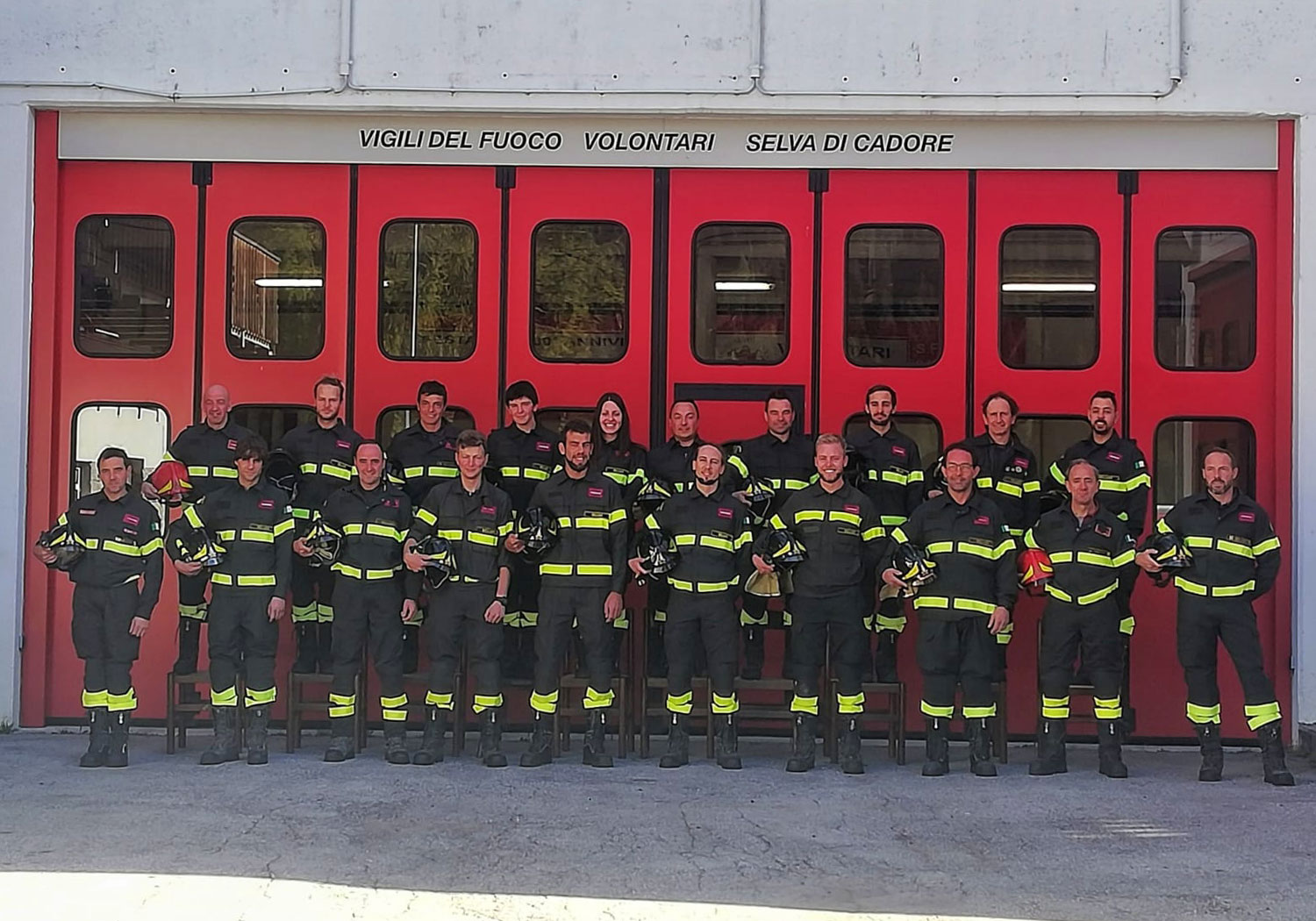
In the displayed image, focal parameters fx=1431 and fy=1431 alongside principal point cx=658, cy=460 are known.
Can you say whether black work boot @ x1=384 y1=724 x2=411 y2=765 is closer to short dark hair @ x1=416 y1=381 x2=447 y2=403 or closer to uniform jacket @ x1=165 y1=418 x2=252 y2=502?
uniform jacket @ x1=165 y1=418 x2=252 y2=502

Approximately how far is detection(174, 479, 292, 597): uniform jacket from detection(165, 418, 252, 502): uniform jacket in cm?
47

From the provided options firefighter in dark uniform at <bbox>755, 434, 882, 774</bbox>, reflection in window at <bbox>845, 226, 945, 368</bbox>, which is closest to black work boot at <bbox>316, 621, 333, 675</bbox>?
firefighter in dark uniform at <bbox>755, 434, 882, 774</bbox>

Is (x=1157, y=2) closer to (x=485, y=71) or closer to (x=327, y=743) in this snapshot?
(x=485, y=71)

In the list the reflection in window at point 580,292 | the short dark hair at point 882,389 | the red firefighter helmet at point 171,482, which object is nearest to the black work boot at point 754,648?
the short dark hair at point 882,389

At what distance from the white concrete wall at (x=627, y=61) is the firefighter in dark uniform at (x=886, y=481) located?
7.11ft

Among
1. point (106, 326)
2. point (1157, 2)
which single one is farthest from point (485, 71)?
point (1157, 2)

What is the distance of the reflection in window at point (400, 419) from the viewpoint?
9.66m

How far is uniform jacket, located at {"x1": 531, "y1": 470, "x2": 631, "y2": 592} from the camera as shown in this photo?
8531 millimetres

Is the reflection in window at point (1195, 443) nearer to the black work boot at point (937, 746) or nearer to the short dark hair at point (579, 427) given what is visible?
the black work boot at point (937, 746)

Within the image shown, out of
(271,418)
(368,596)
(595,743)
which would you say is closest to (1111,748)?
(595,743)

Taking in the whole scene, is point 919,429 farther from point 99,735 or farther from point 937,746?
point 99,735

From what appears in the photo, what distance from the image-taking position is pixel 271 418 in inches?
381

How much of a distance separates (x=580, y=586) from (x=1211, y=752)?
382cm

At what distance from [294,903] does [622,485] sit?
389 centimetres
